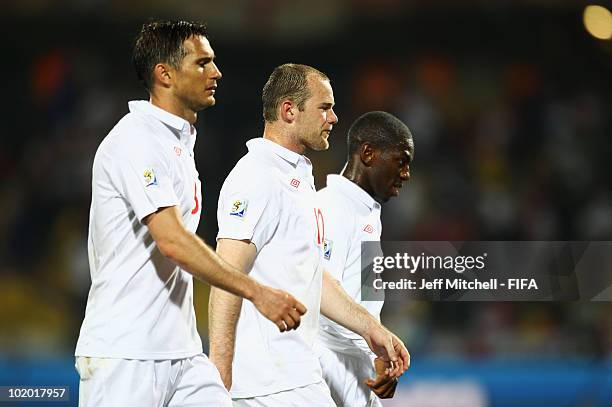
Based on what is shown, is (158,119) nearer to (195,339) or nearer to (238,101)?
(195,339)

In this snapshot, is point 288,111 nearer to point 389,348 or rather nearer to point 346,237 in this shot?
point 346,237

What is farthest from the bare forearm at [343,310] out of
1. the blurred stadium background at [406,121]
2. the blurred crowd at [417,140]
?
the blurred crowd at [417,140]

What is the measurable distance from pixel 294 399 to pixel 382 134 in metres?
1.76

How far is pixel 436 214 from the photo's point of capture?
31.7ft

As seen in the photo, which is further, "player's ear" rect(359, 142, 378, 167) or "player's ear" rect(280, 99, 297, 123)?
"player's ear" rect(359, 142, 378, 167)

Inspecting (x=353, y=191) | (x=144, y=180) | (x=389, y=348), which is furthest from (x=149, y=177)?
(x=353, y=191)

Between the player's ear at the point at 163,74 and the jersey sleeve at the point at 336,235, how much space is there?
136cm

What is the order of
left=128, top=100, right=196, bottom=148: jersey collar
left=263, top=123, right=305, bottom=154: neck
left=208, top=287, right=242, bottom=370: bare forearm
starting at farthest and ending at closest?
left=263, top=123, right=305, bottom=154: neck
left=208, top=287, right=242, bottom=370: bare forearm
left=128, top=100, right=196, bottom=148: jersey collar

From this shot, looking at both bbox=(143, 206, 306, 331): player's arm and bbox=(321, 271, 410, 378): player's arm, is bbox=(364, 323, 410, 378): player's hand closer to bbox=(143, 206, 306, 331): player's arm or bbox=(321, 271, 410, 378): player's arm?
bbox=(321, 271, 410, 378): player's arm

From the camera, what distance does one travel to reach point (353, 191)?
203 inches

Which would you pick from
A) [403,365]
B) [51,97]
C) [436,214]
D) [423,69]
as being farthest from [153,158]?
[423,69]

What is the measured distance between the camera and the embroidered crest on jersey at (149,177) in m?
3.37

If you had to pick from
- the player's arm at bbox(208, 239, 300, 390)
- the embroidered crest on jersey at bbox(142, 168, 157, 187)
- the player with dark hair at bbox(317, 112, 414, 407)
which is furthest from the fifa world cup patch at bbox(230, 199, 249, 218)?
the player with dark hair at bbox(317, 112, 414, 407)

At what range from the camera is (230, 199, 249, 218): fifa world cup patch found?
158 inches
